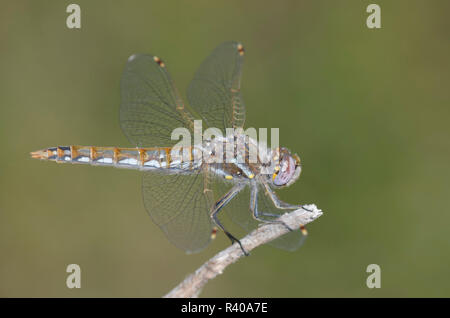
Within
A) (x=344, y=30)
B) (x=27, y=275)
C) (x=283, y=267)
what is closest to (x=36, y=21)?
(x=27, y=275)

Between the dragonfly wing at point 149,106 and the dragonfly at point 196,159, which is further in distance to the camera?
the dragonfly wing at point 149,106

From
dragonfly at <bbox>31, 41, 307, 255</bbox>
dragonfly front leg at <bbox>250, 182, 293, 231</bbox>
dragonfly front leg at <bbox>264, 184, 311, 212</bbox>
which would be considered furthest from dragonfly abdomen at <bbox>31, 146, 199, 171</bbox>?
dragonfly front leg at <bbox>264, 184, 311, 212</bbox>

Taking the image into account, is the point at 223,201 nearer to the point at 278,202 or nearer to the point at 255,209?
the point at 255,209

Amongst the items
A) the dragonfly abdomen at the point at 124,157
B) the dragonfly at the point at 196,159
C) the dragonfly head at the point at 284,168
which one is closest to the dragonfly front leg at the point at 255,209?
the dragonfly at the point at 196,159

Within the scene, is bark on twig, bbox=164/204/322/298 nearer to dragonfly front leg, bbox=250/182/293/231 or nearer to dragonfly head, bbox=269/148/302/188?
dragonfly front leg, bbox=250/182/293/231

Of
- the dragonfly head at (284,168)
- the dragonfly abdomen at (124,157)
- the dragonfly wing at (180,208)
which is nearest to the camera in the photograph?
the dragonfly wing at (180,208)

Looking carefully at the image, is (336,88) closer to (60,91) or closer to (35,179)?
(60,91)

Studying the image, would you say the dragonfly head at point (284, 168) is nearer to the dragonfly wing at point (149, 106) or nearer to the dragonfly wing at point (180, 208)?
the dragonfly wing at point (180, 208)

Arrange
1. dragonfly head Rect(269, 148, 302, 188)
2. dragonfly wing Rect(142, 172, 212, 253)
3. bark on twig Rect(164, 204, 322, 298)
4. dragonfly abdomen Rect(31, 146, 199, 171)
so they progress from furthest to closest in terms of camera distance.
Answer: dragonfly abdomen Rect(31, 146, 199, 171), dragonfly head Rect(269, 148, 302, 188), dragonfly wing Rect(142, 172, 212, 253), bark on twig Rect(164, 204, 322, 298)
